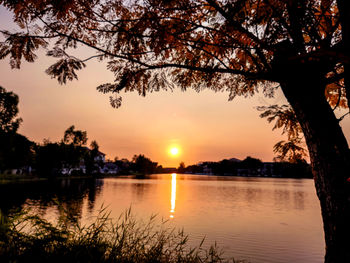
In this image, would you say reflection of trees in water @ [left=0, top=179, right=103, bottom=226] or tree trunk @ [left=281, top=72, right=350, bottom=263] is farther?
reflection of trees in water @ [left=0, top=179, right=103, bottom=226]

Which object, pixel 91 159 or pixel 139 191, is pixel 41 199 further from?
pixel 91 159

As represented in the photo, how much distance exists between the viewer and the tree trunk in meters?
3.59

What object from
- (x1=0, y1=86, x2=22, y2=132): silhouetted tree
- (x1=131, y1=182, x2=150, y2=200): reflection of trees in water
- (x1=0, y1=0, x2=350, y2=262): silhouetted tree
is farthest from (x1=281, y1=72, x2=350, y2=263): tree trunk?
(x1=0, y1=86, x2=22, y2=132): silhouetted tree

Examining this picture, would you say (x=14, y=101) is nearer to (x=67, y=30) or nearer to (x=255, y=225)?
(x=255, y=225)

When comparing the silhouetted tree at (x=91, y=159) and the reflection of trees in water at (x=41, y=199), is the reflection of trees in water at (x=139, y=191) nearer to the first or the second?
the reflection of trees in water at (x=41, y=199)

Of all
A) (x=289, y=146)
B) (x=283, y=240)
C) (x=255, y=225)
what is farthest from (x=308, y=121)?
(x=255, y=225)

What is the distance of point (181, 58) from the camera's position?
4.95 meters

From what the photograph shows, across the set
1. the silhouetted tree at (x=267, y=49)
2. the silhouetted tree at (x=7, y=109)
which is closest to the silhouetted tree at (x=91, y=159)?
the silhouetted tree at (x=7, y=109)

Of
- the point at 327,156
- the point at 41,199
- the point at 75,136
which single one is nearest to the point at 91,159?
the point at 75,136

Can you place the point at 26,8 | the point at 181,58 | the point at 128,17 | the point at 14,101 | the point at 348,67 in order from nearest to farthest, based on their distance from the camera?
the point at 348,67
the point at 26,8
the point at 128,17
the point at 181,58
the point at 14,101

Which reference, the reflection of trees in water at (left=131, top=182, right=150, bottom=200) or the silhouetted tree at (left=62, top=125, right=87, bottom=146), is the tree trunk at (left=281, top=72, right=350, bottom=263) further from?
the silhouetted tree at (left=62, top=125, right=87, bottom=146)

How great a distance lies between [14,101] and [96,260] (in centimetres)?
4734

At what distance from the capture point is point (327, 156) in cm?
371

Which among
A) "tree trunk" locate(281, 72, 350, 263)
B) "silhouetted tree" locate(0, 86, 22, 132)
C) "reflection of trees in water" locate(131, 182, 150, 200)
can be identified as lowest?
"reflection of trees in water" locate(131, 182, 150, 200)
